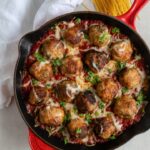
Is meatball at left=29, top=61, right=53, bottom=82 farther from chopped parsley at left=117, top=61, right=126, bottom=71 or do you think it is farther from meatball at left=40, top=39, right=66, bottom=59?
chopped parsley at left=117, top=61, right=126, bottom=71

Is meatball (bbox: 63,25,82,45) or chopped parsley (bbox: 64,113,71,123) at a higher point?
meatball (bbox: 63,25,82,45)

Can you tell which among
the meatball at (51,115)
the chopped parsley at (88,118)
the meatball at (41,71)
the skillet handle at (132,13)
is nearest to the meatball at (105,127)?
the chopped parsley at (88,118)

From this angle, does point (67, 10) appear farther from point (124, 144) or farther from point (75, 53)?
point (124, 144)

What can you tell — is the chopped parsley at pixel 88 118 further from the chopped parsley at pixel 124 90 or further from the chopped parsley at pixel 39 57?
the chopped parsley at pixel 39 57

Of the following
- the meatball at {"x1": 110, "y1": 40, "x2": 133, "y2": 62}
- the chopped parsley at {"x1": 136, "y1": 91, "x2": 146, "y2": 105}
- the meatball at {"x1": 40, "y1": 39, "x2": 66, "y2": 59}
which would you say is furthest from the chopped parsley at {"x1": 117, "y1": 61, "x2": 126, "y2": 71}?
the meatball at {"x1": 40, "y1": 39, "x2": 66, "y2": 59}

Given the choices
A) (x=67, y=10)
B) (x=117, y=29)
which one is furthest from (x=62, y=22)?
(x=117, y=29)

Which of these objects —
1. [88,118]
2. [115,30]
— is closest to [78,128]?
[88,118]
